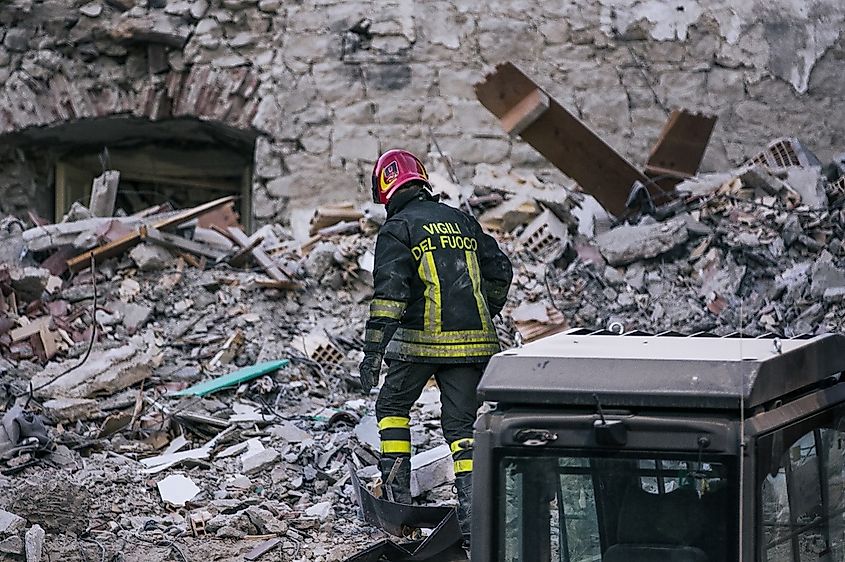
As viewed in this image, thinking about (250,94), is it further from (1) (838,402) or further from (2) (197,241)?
(1) (838,402)

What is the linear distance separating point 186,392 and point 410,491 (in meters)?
2.26

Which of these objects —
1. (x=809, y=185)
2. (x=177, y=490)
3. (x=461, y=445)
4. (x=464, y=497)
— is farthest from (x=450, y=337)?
(x=809, y=185)

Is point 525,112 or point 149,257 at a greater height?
point 525,112

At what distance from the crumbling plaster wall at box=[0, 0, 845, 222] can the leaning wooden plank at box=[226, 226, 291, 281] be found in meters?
1.58

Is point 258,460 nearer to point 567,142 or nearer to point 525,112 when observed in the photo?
point 525,112

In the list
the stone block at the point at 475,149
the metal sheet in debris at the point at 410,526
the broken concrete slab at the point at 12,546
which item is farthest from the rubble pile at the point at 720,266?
the broken concrete slab at the point at 12,546

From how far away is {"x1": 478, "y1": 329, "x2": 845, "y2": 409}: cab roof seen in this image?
2656 mm

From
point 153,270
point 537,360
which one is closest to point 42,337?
point 153,270

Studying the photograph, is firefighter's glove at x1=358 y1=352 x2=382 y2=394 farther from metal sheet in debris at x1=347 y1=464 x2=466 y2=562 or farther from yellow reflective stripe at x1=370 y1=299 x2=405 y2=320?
metal sheet in debris at x1=347 y1=464 x2=466 y2=562

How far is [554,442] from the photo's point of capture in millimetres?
2707

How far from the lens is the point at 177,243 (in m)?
8.80

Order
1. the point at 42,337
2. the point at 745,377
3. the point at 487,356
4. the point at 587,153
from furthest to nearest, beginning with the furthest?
1. the point at 587,153
2. the point at 42,337
3. the point at 487,356
4. the point at 745,377

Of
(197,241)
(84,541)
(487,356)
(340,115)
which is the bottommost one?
(84,541)

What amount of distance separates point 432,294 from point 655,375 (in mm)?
2499
